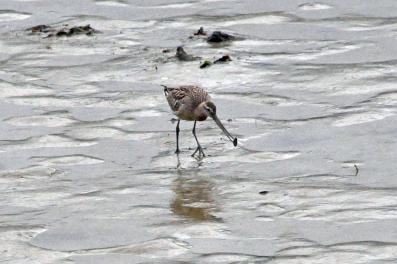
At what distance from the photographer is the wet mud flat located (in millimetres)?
9594

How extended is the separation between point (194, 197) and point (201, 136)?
6.24 ft

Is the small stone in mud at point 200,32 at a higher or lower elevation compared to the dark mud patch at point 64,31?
higher

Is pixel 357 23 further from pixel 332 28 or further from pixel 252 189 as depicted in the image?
pixel 252 189

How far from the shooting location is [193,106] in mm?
12305

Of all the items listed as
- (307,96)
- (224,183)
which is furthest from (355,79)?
(224,183)

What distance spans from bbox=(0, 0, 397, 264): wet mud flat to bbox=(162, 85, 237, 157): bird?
0.52 ft

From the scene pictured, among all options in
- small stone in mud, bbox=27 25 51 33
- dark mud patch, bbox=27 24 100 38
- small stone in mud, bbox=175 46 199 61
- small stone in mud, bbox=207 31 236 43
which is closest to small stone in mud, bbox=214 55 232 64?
small stone in mud, bbox=175 46 199 61

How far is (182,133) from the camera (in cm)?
1266

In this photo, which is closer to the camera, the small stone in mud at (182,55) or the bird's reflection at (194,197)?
the bird's reflection at (194,197)

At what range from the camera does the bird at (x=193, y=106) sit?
1209cm

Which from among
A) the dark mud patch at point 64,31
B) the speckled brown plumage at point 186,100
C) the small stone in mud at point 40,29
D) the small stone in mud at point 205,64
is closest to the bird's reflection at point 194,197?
the speckled brown plumage at point 186,100

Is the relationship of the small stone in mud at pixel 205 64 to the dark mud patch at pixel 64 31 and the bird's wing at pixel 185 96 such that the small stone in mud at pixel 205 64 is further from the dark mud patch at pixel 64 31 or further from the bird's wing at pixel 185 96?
the dark mud patch at pixel 64 31

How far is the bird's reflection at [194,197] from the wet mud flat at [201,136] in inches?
1.0

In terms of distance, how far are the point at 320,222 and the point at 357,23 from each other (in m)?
6.52
